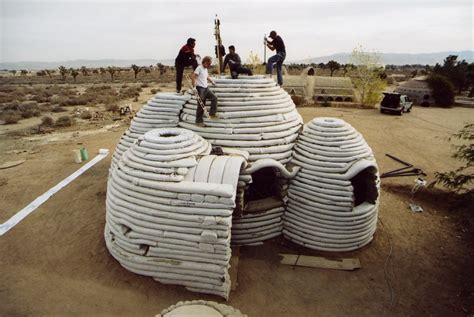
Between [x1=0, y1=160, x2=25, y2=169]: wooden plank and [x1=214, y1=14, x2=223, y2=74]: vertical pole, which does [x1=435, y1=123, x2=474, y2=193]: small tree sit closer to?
[x1=214, y1=14, x2=223, y2=74]: vertical pole

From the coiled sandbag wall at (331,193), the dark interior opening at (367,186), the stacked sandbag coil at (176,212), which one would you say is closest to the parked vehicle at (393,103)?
the dark interior opening at (367,186)

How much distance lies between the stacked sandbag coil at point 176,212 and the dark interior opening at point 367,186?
169 inches

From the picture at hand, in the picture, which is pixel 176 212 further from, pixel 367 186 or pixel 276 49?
pixel 276 49

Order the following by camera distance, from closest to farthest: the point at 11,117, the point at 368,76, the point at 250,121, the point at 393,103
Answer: the point at 250,121
the point at 11,117
the point at 393,103
the point at 368,76

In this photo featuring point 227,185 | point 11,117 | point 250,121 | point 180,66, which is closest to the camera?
point 227,185

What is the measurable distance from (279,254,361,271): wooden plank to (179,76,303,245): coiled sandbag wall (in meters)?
1.05

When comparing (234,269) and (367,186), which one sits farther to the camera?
Answer: (367,186)

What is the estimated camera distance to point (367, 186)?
412 inches

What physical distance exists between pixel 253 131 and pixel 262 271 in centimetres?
424

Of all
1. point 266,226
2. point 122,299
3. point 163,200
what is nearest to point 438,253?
point 266,226

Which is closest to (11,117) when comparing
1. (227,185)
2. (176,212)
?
(176,212)

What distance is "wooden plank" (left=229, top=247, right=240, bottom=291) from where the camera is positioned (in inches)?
348

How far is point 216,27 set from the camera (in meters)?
12.2

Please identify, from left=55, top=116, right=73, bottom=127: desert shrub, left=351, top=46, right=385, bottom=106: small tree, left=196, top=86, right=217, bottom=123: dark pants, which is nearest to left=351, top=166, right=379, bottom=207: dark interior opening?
left=196, top=86, right=217, bottom=123: dark pants
